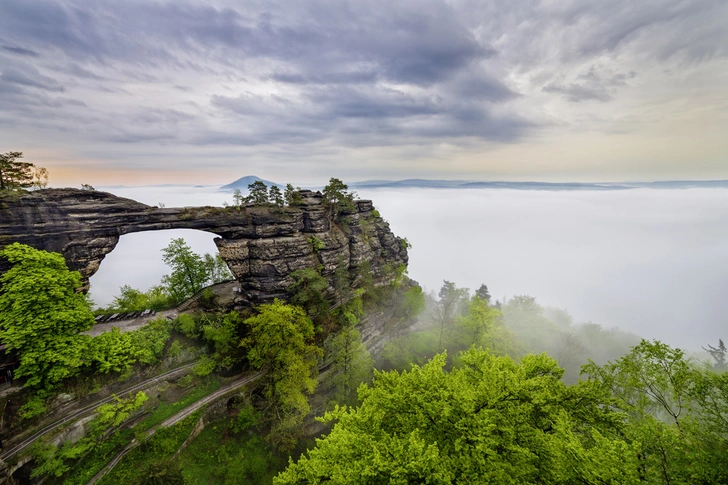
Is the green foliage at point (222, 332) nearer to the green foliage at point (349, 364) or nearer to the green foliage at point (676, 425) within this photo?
the green foliage at point (349, 364)

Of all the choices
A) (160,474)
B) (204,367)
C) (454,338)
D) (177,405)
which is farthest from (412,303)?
(160,474)

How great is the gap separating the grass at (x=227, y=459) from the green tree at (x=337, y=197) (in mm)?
29150

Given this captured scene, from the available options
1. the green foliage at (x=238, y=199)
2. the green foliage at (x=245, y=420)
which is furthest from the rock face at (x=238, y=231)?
the green foliage at (x=245, y=420)

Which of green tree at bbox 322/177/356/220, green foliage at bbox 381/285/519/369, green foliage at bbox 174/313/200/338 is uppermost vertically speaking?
green tree at bbox 322/177/356/220

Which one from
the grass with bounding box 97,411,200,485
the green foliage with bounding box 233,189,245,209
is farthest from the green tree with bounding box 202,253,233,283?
the grass with bounding box 97,411,200,485

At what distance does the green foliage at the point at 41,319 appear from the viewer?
20.1 metres

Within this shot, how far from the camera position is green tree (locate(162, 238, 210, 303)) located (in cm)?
3728

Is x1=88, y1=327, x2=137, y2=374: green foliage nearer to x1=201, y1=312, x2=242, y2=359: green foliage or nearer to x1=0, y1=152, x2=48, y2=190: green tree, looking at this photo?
x1=201, y1=312, x2=242, y2=359: green foliage

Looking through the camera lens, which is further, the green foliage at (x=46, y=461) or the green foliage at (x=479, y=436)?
the green foliage at (x=46, y=461)

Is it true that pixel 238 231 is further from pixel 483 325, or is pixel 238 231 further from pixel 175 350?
pixel 483 325

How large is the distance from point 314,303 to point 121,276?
229 metres

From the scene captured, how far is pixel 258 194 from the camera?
1416 inches

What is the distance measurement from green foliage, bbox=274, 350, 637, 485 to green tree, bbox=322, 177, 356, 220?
31.3 metres

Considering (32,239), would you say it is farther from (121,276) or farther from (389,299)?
(121,276)
